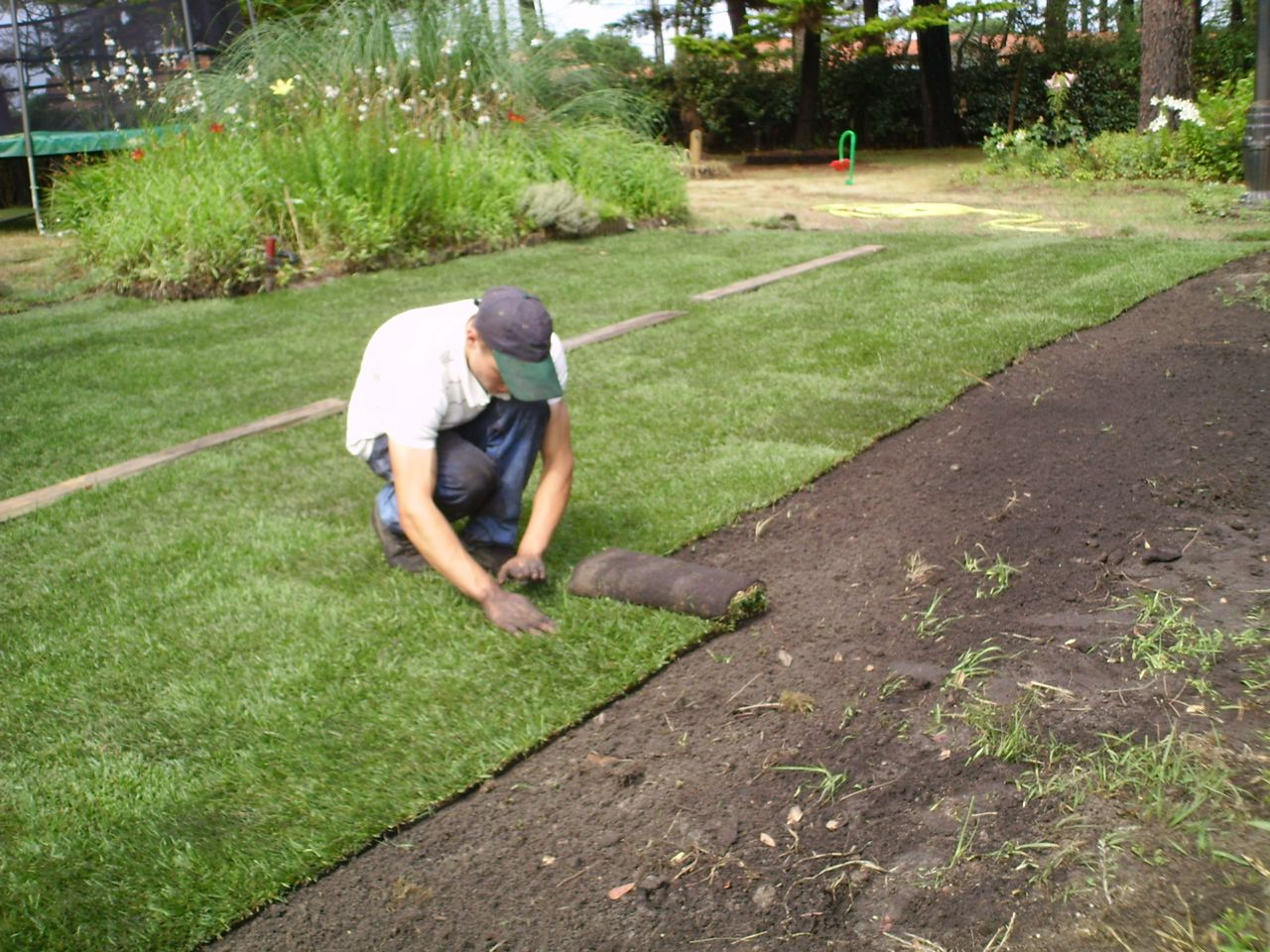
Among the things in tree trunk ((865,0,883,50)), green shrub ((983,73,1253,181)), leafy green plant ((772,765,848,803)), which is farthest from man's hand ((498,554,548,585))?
tree trunk ((865,0,883,50))

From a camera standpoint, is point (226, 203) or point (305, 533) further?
point (226, 203)

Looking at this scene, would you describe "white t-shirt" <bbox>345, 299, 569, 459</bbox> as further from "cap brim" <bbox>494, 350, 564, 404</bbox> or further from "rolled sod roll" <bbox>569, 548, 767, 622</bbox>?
"rolled sod roll" <bbox>569, 548, 767, 622</bbox>

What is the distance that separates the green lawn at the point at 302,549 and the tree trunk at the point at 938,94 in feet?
47.3

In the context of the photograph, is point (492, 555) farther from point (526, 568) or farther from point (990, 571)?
point (990, 571)

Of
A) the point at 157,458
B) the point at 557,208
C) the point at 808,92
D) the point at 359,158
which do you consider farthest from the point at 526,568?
the point at 808,92

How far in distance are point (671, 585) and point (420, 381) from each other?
960 millimetres

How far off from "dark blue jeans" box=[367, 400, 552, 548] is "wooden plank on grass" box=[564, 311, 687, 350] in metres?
3.10

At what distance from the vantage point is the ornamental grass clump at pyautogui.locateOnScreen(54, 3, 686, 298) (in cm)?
A: 902

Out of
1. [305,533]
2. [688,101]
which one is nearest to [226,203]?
[305,533]

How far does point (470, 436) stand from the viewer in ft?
12.7

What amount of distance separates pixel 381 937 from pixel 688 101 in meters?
22.9

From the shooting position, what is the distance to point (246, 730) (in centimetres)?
318

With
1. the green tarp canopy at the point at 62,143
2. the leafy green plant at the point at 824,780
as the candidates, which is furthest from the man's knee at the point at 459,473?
the green tarp canopy at the point at 62,143

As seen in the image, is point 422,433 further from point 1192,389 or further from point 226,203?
point 226,203
